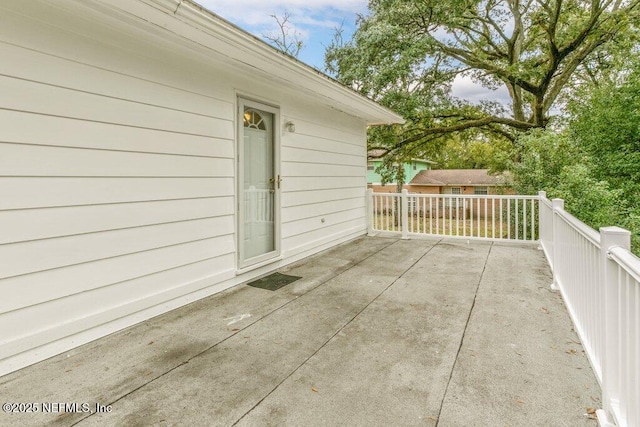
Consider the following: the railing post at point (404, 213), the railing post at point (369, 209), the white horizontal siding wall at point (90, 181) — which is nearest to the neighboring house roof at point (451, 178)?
the railing post at point (369, 209)

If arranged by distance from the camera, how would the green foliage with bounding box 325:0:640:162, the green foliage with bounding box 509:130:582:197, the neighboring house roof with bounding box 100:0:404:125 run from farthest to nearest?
the green foliage with bounding box 325:0:640:162 < the green foliage with bounding box 509:130:582:197 < the neighboring house roof with bounding box 100:0:404:125

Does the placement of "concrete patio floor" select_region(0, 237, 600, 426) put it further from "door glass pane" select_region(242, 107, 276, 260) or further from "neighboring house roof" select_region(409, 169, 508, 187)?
"neighboring house roof" select_region(409, 169, 508, 187)

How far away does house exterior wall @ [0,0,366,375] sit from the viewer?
225 centimetres

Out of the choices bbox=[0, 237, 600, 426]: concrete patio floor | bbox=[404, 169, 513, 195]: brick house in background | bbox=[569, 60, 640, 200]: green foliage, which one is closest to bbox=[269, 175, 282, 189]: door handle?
bbox=[0, 237, 600, 426]: concrete patio floor

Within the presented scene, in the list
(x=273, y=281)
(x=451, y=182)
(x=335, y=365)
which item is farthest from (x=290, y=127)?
(x=451, y=182)

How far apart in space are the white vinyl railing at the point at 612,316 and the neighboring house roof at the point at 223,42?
118 inches

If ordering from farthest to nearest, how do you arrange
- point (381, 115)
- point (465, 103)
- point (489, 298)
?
point (465, 103)
point (381, 115)
point (489, 298)

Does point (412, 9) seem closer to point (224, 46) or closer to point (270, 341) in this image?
point (224, 46)

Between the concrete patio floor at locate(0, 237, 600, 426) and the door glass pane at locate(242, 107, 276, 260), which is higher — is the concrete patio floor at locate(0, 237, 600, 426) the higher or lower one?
the lower one

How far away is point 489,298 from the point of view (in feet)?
11.5

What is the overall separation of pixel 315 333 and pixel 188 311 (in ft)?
4.23

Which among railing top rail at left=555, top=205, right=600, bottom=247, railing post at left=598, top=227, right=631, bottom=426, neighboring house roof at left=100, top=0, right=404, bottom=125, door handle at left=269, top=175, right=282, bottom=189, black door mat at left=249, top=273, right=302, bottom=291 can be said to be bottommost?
black door mat at left=249, top=273, right=302, bottom=291

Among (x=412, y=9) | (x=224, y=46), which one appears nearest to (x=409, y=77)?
(x=412, y=9)

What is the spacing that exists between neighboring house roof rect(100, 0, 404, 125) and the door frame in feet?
1.18
